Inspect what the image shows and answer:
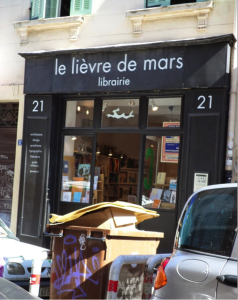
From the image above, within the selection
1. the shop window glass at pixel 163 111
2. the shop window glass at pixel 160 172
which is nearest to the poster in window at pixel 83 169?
the shop window glass at pixel 160 172

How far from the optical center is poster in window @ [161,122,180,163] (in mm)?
9953

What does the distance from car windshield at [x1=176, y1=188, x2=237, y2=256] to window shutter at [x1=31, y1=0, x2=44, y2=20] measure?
8492 mm

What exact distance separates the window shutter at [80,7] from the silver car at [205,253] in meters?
7.78

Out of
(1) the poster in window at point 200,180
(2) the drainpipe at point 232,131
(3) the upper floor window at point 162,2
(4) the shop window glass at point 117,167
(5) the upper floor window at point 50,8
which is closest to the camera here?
(2) the drainpipe at point 232,131

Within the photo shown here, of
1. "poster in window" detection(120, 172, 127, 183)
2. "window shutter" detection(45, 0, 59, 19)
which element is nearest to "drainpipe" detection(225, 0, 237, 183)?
"poster in window" detection(120, 172, 127, 183)

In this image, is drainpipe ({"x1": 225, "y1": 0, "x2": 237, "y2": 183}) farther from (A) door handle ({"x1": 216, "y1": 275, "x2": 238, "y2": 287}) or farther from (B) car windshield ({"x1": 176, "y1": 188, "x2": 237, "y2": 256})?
(A) door handle ({"x1": 216, "y1": 275, "x2": 238, "y2": 287})

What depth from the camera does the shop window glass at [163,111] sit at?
9992 millimetres

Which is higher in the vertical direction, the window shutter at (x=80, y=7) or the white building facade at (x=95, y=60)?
the window shutter at (x=80, y=7)

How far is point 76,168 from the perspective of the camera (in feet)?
36.3

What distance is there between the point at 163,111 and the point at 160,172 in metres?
1.29

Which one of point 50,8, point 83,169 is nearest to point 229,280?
point 83,169

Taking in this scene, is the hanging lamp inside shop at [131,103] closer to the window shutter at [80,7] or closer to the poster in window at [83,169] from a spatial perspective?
the poster in window at [83,169]

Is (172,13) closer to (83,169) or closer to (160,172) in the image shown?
(160,172)

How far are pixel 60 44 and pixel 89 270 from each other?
23.1 ft
